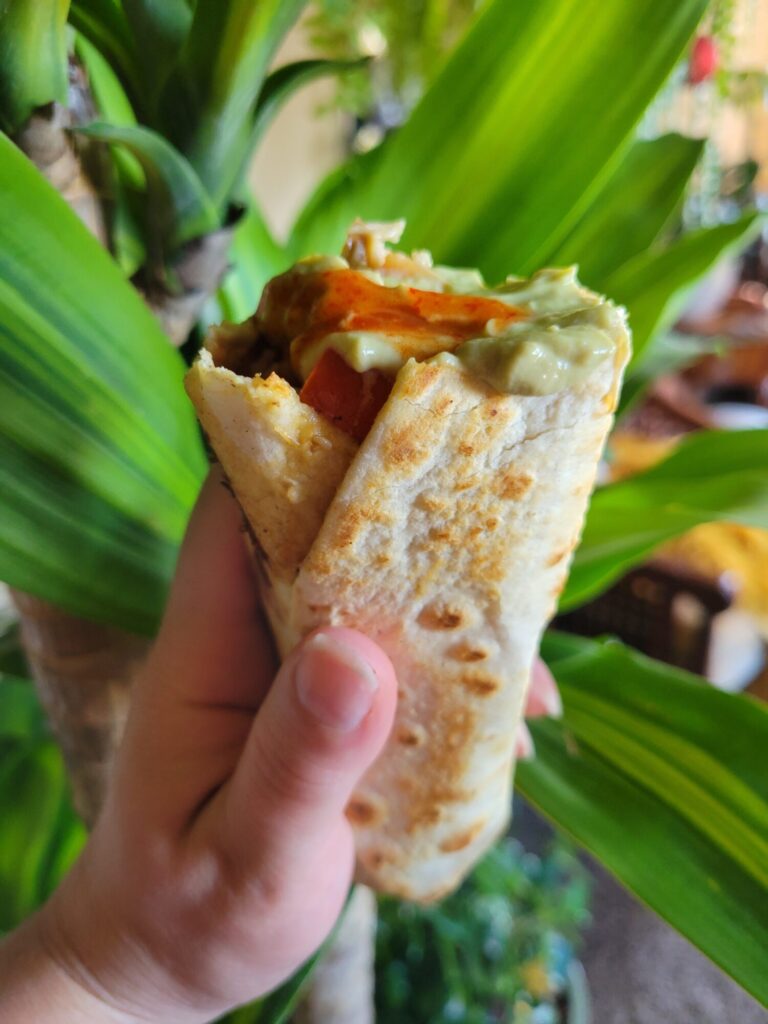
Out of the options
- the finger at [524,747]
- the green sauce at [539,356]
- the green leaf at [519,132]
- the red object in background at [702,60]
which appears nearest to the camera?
the green sauce at [539,356]

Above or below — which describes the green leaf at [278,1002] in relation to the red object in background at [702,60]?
below

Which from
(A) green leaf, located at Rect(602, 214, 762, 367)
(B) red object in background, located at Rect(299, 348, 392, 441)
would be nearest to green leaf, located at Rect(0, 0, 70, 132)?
(B) red object in background, located at Rect(299, 348, 392, 441)

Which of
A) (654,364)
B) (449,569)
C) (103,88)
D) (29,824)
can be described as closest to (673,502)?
(654,364)

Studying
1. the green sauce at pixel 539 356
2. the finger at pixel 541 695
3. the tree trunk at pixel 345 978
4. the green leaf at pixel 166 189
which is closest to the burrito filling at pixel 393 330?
the green sauce at pixel 539 356

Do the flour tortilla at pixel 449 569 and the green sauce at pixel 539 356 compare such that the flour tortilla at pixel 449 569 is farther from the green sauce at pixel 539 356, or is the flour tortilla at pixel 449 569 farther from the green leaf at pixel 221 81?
the green leaf at pixel 221 81

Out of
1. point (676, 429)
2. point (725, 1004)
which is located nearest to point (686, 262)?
point (725, 1004)

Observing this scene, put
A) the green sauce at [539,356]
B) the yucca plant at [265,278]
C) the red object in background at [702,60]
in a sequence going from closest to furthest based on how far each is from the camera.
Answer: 1. the green sauce at [539,356]
2. the yucca plant at [265,278]
3. the red object in background at [702,60]

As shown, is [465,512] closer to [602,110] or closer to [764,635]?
[602,110]
